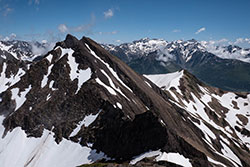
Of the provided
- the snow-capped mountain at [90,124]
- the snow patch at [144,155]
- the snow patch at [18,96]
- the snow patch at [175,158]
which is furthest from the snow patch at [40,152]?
the snow patch at [175,158]

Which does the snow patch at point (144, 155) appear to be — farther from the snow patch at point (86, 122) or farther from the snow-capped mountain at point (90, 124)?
the snow patch at point (86, 122)

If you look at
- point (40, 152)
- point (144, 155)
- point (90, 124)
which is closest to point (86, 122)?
point (90, 124)

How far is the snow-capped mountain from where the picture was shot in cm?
6162

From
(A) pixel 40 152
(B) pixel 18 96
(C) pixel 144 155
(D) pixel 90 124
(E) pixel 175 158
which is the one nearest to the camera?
(E) pixel 175 158

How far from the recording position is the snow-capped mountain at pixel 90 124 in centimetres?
6162

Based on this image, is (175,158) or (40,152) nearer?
(175,158)

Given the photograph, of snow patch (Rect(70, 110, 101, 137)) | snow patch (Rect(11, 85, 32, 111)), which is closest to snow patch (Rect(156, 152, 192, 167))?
snow patch (Rect(70, 110, 101, 137))

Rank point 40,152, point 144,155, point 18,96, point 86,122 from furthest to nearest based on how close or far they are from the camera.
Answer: point 18,96
point 86,122
point 40,152
point 144,155

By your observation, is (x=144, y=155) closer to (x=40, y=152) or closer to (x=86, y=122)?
(x=86, y=122)

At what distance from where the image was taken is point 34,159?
278 feet

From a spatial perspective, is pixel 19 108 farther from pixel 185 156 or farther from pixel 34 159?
pixel 185 156

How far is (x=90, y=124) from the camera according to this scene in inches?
3305

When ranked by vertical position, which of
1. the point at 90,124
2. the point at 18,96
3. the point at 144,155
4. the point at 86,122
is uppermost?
the point at 18,96

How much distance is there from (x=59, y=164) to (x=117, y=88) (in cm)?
4044
